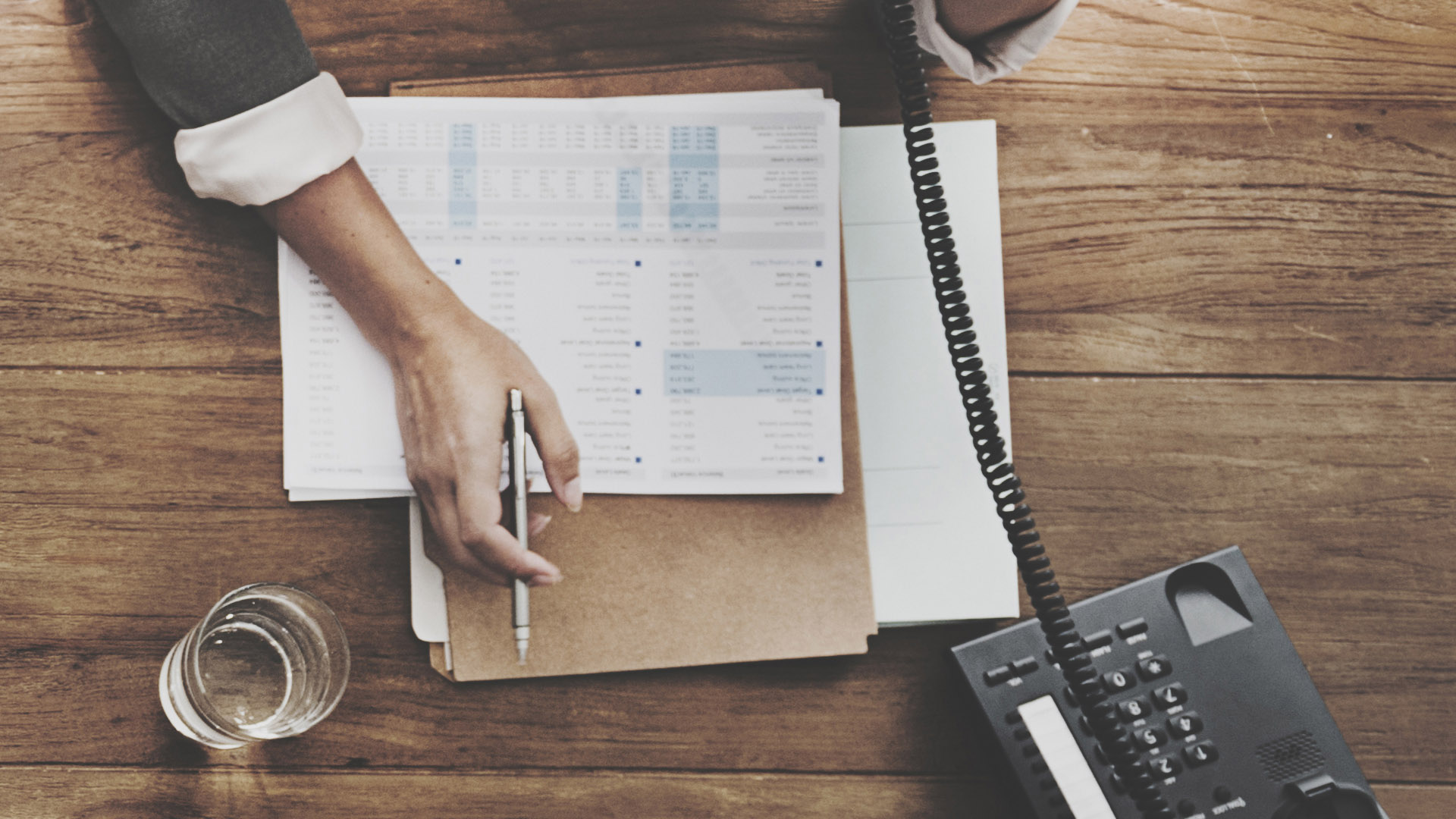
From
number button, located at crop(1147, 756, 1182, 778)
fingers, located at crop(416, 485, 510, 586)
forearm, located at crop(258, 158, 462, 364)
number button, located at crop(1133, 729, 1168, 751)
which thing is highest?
forearm, located at crop(258, 158, 462, 364)

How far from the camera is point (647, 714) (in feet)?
1.98

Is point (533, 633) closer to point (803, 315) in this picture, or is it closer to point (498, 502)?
point (498, 502)

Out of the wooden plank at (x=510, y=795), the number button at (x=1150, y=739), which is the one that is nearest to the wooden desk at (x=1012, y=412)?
the wooden plank at (x=510, y=795)

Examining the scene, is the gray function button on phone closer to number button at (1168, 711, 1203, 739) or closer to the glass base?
number button at (1168, 711, 1203, 739)

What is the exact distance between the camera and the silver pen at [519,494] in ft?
1.88

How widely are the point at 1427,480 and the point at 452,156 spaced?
2.40 feet

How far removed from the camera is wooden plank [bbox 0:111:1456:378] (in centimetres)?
60

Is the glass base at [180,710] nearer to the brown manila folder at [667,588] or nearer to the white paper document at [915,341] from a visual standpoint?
the brown manila folder at [667,588]

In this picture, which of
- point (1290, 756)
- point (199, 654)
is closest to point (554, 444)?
point (199, 654)

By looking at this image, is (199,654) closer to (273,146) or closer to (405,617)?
(405,617)

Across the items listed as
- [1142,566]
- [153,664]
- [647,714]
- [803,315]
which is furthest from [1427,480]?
[153,664]

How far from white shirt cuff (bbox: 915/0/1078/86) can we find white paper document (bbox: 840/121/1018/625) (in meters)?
0.04

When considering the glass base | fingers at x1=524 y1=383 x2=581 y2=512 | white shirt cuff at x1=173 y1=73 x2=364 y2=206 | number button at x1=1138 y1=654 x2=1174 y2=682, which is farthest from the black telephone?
the glass base

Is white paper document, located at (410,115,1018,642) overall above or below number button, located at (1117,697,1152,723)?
above
